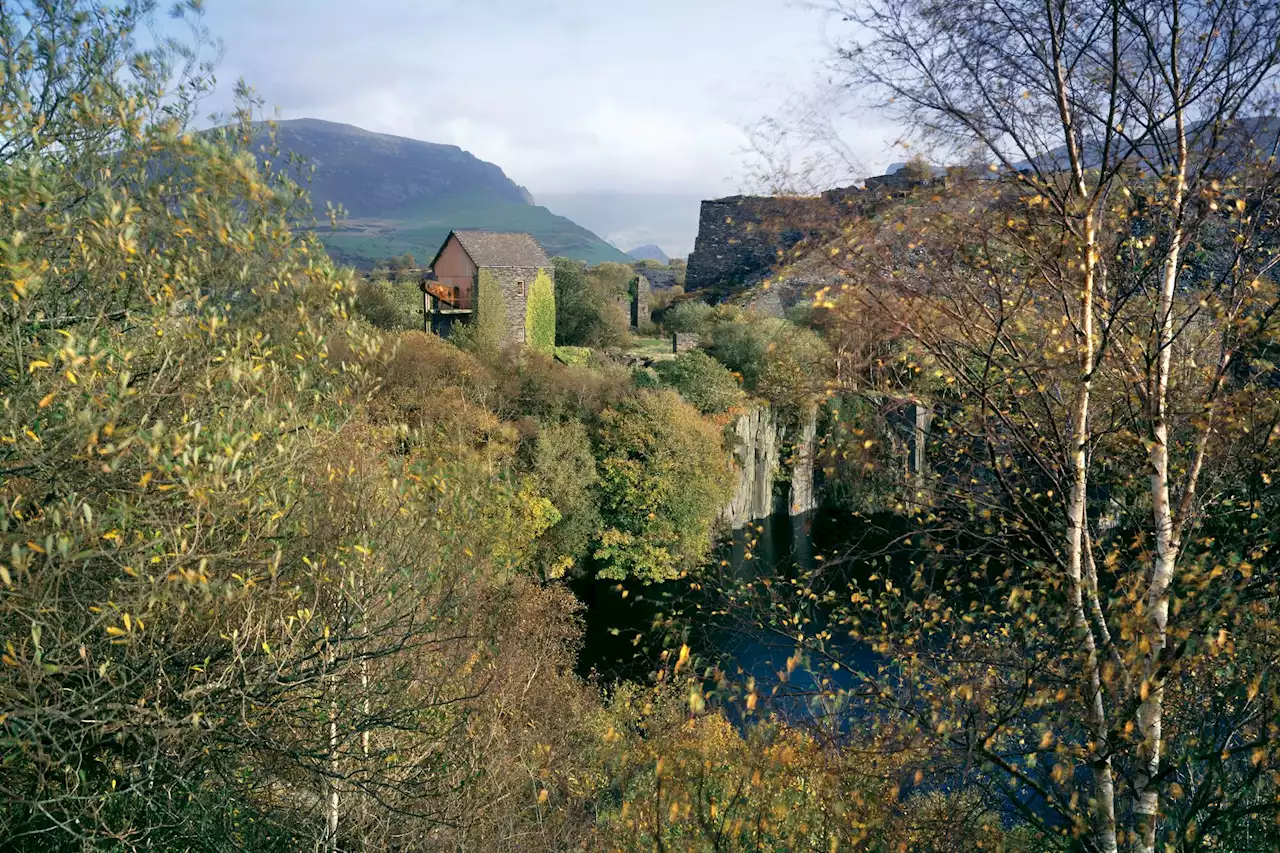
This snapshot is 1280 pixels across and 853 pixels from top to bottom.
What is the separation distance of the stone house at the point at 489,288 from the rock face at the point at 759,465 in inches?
332

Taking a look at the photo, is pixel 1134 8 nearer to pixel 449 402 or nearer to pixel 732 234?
pixel 449 402

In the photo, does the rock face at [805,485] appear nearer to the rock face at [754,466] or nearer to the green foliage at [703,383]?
the rock face at [754,466]

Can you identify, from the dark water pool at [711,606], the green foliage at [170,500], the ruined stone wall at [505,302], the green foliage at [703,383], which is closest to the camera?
the green foliage at [170,500]

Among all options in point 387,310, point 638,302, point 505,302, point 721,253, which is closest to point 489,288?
point 505,302

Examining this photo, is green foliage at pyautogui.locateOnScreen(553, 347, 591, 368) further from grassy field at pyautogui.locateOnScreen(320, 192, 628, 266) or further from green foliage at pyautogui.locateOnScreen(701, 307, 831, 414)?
grassy field at pyautogui.locateOnScreen(320, 192, 628, 266)

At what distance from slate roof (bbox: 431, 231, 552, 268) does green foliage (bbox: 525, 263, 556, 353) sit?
0.78 meters

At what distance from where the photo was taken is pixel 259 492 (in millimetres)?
5750

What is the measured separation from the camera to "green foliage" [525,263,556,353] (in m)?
31.6

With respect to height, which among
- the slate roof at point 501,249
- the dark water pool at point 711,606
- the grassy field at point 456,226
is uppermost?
the grassy field at point 456,226

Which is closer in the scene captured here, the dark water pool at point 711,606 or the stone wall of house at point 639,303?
the dark water pool at point 711,606

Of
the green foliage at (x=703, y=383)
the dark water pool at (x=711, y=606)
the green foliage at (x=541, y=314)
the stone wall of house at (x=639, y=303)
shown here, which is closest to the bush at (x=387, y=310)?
the green foliage at (x=541, y=314)

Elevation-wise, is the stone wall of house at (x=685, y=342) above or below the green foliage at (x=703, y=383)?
above

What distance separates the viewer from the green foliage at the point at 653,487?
82.3ft

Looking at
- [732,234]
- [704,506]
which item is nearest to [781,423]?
[704,506]
